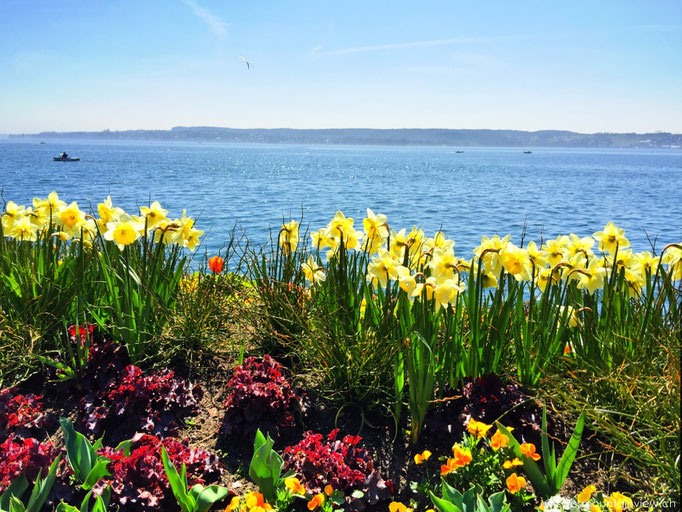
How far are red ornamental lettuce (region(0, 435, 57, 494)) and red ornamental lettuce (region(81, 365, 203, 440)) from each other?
1.51ft

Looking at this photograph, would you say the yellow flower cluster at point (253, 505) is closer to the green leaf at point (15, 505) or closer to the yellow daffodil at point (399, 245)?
the green leaf at point (15, 505)

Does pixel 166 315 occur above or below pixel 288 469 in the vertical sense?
above

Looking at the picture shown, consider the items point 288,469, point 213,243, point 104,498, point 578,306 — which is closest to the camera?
point 104,498

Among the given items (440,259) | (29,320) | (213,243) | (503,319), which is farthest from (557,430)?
(213,243)

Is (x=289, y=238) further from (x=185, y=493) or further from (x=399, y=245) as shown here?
(x=185, y=493)

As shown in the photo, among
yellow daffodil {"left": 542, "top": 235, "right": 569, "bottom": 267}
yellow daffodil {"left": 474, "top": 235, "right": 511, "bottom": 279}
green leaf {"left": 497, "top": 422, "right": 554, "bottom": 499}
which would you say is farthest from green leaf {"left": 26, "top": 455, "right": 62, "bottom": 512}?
yellow daffodil {"left": 542, "top": 235, "right": 569, "bottom": 267}

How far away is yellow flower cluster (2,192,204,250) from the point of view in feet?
11.3

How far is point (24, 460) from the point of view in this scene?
2.36 metres

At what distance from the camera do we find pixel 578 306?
3.08 metres

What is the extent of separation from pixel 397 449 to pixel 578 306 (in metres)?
1.43

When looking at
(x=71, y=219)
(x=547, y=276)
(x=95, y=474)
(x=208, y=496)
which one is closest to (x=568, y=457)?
(x=547, y=276)

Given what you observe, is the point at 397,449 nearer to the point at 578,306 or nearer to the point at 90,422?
the point at 578,306

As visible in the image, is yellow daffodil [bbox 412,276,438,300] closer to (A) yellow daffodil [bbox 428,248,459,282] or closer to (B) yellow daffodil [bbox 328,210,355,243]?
(A) yellow daffodil [bbox 428,248,459,282]

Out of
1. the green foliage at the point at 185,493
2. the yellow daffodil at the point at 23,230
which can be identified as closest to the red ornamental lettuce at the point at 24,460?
the green foliage at the point at 185,493
